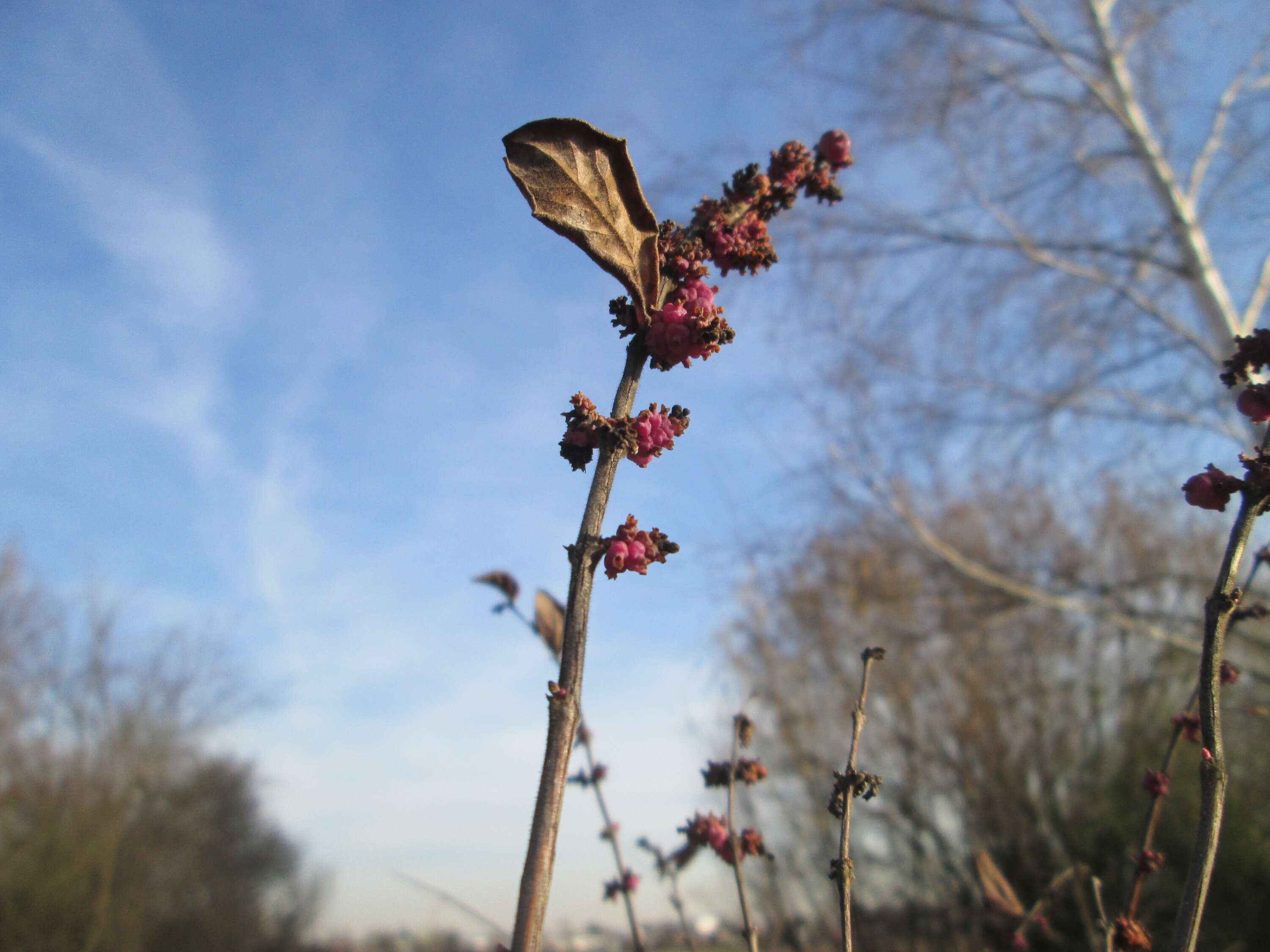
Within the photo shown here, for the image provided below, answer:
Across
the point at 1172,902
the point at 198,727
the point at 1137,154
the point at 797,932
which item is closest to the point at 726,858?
the point at 797,932

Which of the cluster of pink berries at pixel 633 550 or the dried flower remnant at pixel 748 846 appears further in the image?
the dried flower remnant at pixel 748 846

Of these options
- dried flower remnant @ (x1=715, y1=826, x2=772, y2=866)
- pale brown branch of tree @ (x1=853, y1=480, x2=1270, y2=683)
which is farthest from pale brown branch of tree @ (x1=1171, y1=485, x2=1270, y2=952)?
pale brown branch of tree @ (x1=853, y1=480, x2=1270, y2=683)

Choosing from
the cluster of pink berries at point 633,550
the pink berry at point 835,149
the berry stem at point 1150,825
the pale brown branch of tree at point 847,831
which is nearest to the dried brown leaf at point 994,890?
the berry stem at point 1150,825

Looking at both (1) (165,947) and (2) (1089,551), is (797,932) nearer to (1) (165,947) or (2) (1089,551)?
(2) (1089,551)

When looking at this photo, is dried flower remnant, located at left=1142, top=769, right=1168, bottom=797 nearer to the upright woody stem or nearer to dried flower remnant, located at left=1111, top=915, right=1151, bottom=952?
dried flower remnant, located at left=1111, top=915, right=1151, bottom=952

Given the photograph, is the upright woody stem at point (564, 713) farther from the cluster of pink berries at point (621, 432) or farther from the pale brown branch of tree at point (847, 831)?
the pale brown branch of tree at point (847, 831)

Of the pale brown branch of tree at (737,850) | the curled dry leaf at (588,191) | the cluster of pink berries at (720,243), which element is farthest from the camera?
the pale brown branch of tree at (737,850)

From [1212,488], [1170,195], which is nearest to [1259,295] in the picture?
[1170,195]
